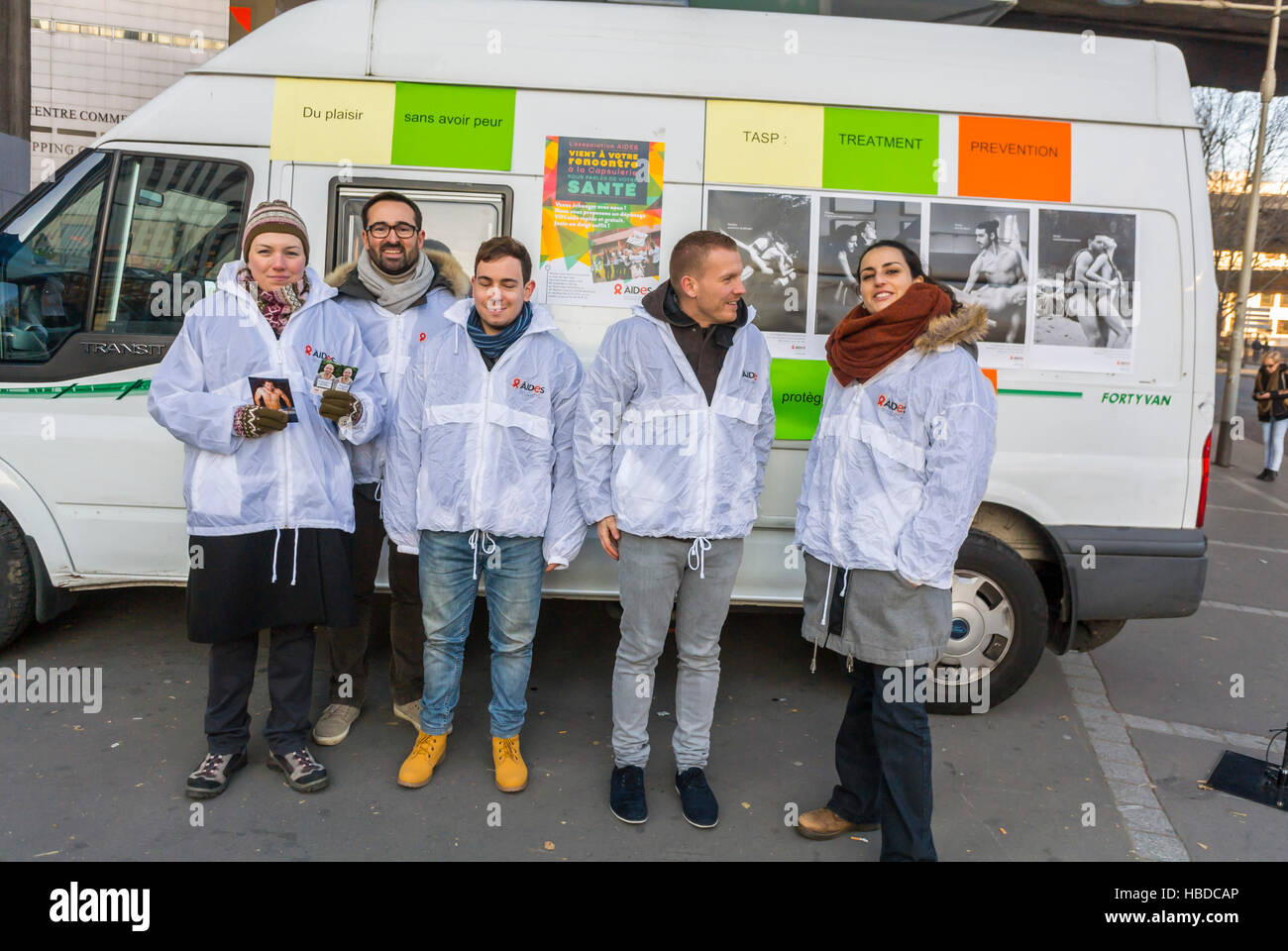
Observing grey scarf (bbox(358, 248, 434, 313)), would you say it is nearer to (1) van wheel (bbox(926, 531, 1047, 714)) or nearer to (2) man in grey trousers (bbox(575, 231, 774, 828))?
(2) man in grey trousers (bbox(575, 231, 774, 828))

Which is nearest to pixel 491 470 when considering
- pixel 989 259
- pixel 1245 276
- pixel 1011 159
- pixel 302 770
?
pixel 302 770

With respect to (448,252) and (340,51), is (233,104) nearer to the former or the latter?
(340,51)

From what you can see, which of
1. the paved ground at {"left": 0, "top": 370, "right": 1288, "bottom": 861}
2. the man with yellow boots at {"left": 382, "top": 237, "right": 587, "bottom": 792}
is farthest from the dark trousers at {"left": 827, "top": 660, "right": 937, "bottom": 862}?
the man with yellow boots at {"left": 382, "top": 237, "right": 587, "bottom": 792}

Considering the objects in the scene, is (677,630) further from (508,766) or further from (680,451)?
(508,766)

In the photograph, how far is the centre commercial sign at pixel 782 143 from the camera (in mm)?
4113

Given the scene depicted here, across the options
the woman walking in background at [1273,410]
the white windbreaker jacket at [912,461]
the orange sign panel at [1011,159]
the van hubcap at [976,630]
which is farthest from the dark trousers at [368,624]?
the woman walking in background at [1273,410]

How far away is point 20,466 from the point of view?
13.7 feet

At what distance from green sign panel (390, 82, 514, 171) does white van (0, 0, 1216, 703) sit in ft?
0.04

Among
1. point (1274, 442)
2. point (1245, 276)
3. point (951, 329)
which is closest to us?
point (951, 329)

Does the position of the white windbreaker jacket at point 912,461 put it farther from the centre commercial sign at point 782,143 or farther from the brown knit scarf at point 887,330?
the centre commercial sign at point 782,143

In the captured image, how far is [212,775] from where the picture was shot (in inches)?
137

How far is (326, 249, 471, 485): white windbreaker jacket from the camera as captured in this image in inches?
148

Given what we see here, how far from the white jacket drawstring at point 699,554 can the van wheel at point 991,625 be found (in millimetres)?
1418

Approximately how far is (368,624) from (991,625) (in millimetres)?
2624
